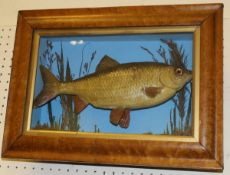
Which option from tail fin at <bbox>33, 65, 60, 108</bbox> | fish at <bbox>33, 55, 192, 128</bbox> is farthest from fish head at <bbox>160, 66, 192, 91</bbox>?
tail fin at <bbox>33, 65, 60, 108</bbox>

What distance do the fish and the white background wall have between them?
10cm

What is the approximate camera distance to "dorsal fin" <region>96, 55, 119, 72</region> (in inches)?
38.4

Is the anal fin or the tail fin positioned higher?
the tail fin

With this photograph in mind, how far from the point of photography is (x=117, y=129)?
938 millimetres

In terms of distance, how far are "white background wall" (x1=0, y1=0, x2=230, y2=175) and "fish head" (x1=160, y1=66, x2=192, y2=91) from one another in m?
0.10

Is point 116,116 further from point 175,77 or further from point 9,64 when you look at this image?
point 9,64

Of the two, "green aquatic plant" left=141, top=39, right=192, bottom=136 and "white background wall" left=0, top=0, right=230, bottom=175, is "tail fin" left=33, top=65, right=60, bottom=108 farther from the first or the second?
"green aquatic plant" left=141, top=39, right=192, bottom=136

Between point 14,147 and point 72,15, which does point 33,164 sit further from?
point 72,15

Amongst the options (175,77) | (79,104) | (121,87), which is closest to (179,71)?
(175,77)

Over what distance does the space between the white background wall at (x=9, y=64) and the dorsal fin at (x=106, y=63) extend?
0.15 m

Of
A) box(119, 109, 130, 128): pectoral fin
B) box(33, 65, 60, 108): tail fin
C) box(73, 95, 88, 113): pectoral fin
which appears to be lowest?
box(119, 109, 130, 128): pectoral fin

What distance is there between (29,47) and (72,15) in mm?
132

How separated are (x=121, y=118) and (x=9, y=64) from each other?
34 cm

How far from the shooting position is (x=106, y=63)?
3.22 feet
